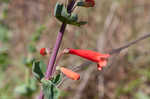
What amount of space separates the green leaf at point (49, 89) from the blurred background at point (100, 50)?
188 centimetres

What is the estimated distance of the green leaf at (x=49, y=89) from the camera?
129cm

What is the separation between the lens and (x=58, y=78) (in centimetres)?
139

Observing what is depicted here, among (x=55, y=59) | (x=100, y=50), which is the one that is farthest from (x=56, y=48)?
(x=100, y=50)

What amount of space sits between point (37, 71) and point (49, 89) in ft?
0.65

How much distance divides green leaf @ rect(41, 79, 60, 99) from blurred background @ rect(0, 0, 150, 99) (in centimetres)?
188

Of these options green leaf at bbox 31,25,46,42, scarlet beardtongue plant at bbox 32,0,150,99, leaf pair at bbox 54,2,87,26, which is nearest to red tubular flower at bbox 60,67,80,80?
scarlet beardtongue plant at bbox 32,0,150,99

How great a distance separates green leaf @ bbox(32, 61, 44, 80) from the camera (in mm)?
1401

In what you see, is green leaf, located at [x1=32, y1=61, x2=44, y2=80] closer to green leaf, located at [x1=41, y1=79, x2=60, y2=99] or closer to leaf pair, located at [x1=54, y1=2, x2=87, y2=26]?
green leaf, located at [x1=41, y1=79, x2=60, y2=99]

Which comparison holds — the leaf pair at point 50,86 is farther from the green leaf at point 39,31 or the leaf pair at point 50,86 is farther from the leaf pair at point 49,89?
the green leaf at point 39,31

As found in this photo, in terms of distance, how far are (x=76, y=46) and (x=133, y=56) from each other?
4.34ft

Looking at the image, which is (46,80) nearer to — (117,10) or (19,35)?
(117,10)

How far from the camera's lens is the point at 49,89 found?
4.25ft

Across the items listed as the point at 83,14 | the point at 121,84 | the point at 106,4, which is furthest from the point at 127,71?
the point at 106,4

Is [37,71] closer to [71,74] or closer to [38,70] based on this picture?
[38,70]
